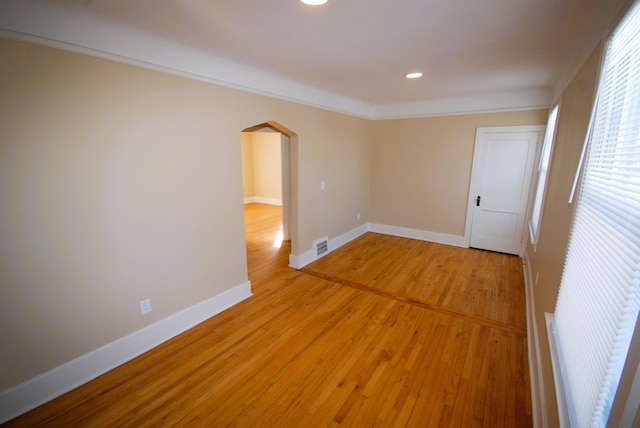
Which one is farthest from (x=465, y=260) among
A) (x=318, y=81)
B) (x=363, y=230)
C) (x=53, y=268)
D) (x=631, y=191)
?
(x=53, y=268)

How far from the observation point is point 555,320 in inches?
67.5

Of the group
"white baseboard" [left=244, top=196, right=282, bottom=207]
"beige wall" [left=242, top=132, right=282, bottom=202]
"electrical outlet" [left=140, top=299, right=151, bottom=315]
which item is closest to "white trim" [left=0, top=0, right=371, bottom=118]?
"electrical outlet" [left=140, top=299, right=151, bottom=315]

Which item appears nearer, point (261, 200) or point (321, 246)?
point (321, 246)

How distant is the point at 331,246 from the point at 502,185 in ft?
9.58

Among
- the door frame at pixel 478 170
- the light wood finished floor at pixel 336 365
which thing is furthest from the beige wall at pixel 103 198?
the door frame at pixel 478 170

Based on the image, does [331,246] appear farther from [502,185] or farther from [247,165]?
[247,165]

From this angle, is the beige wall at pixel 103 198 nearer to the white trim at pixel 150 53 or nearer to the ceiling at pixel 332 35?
the white trim at pixel 150 53

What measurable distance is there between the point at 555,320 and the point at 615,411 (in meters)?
1.18

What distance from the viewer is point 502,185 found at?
4.41 m

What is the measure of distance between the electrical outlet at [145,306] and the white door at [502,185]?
4.76 meters

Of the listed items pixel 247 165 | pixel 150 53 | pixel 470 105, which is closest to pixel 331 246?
pixel 470 105

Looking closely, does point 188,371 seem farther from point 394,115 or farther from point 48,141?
point 394,115

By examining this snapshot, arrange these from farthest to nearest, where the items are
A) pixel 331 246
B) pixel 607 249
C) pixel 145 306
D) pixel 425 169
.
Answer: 1. pixel 425 169
2. pixel 331 246
3. pixel 145 306
4. pixel 607 249

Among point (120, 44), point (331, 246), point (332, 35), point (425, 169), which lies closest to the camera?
point (120, 44)
